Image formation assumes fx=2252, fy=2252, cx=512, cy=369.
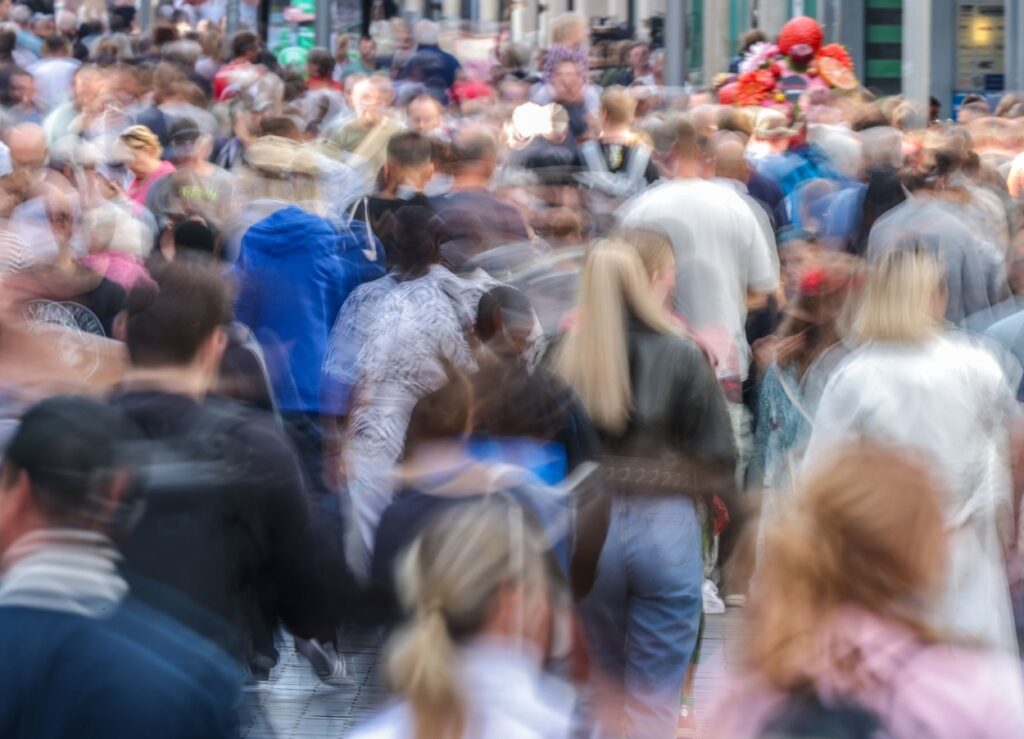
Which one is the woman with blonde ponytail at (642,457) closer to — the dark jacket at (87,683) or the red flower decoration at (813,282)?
the red flower decoration at (813,282)

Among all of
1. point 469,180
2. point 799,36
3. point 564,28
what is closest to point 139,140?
point 469,180

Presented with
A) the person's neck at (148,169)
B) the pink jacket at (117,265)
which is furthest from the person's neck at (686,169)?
the person's neck at (148,169)

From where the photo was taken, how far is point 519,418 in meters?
5.59

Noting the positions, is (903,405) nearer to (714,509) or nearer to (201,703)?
(714,509)

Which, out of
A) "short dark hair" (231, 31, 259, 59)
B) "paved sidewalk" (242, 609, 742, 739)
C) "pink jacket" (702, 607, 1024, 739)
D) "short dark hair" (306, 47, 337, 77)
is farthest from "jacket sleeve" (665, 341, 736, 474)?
"short dark hair" (231, 31, 259, 59)

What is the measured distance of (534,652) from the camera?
3648mm

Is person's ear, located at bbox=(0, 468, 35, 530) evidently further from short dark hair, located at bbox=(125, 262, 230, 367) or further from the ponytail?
short dark hair, located at bbox=(125, 262, 230, 367)

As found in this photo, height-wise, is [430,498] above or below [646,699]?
above

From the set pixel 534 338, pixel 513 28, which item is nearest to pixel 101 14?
pixel 513 28

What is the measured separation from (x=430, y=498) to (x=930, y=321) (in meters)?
2.00

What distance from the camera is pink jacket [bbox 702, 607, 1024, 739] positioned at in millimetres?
3477

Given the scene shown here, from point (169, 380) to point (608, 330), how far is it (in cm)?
161

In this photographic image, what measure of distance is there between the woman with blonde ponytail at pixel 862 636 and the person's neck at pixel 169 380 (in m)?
1.65

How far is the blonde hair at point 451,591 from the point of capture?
3.40 m
